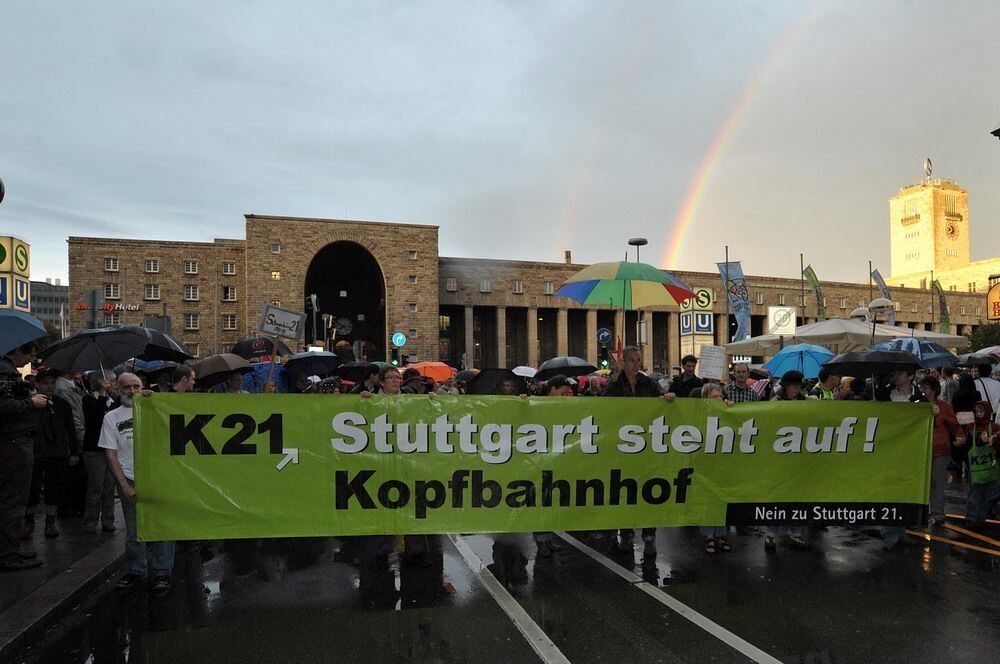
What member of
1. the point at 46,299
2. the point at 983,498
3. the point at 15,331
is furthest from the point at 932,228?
the point at 46,299

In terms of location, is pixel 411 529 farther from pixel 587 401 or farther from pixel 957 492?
pixel 957 492

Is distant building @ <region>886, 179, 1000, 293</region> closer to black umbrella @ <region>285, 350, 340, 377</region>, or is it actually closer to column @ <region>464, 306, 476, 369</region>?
column @ <region>464, 306, 476, 369</region>

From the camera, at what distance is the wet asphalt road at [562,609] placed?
15.1 ft

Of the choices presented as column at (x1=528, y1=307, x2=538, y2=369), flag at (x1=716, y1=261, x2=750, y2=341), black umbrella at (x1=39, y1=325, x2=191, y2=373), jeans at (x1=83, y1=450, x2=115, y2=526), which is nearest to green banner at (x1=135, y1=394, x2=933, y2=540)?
black umbrella at (x1=39, y1=325, x2=191, y2=373)

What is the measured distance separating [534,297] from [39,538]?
66.9 m

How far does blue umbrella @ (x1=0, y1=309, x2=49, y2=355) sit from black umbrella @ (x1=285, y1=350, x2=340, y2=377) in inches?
192

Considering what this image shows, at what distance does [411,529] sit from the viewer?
6.00m

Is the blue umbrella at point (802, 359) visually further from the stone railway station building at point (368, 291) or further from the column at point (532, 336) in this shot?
the column at point (532, 336)

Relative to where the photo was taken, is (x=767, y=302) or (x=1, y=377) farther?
(x=767, y=302)

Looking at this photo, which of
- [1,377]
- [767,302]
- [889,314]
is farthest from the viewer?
[767,302]

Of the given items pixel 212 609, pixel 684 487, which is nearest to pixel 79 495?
pixel 212 609

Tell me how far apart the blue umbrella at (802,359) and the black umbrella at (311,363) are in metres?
9.02

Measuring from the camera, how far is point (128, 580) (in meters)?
6.08

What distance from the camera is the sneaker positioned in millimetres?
6016
